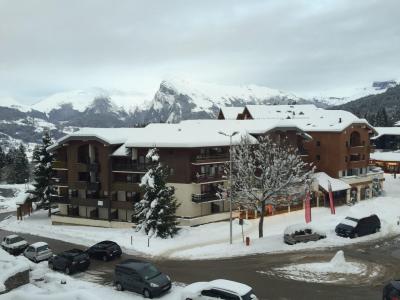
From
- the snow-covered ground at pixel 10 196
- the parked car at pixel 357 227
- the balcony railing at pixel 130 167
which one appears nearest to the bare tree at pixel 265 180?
the parked car at pixel 357 227

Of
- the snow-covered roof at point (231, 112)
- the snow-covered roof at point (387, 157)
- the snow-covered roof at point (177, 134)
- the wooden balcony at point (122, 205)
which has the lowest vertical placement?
the wooden balcony at point (122, 205)

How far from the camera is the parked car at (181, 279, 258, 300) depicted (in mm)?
28484

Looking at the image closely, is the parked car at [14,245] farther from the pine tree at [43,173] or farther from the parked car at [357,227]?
the parked car at [357,227]

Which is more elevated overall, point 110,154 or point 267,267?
point 110,154

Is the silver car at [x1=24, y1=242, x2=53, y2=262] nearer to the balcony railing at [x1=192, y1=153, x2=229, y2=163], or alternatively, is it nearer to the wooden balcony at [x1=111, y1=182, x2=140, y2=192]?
the wooden balcony at [x1=111, y1=182, x2=140, y2=192]

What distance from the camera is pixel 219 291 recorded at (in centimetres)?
2914

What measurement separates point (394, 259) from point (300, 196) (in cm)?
1734

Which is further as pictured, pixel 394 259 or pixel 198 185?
pixel 198 185

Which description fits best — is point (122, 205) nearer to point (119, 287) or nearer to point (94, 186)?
point (94, 186)

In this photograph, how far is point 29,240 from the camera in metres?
60.4

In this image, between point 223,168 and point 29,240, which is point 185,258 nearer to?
point 223,168

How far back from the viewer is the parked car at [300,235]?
4793cm

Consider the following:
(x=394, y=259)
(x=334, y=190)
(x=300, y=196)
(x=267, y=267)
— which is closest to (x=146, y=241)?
(x=267, y=267)

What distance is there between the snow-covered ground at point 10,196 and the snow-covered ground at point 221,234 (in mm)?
24569
